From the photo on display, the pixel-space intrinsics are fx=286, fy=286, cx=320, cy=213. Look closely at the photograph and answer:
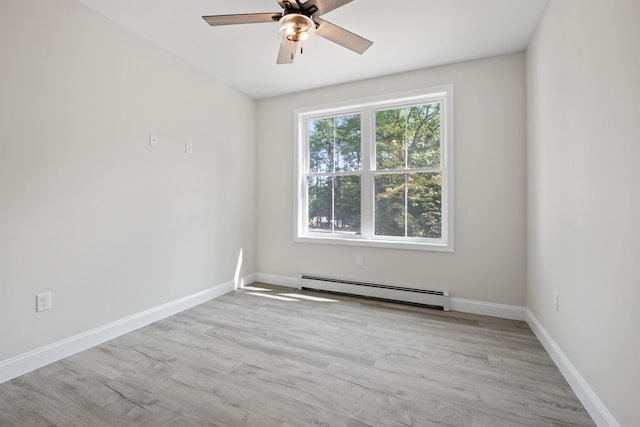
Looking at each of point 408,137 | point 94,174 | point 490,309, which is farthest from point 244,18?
point 490,309

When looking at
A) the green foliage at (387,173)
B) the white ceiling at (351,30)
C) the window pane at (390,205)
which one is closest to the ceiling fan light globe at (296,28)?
the white ceiling at (351,30)

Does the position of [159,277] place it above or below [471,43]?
below

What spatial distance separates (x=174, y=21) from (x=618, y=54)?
3.00 meters

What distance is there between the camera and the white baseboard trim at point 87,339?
1889 mm

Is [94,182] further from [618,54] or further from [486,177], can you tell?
[486,177]

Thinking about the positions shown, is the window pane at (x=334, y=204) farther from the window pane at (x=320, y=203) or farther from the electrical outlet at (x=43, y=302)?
A: the electrical outlet at (x=43, y=302)

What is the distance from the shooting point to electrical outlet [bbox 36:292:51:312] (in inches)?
79.0

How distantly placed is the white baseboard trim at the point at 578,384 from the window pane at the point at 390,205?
1.62 meters

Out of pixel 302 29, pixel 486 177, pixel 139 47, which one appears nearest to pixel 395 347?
pixel 486 177

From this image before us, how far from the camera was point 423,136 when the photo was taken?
3373 mm

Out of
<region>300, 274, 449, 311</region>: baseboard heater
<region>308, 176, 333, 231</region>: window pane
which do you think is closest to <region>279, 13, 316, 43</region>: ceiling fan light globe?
<region>308, 176, 333, 231</region>: window pane

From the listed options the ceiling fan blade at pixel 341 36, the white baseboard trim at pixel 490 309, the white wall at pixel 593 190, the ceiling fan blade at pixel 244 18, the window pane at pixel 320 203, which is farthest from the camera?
the window pane at pixel 320 203

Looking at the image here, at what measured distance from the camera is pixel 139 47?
8.71ft

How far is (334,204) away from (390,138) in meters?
1.11
